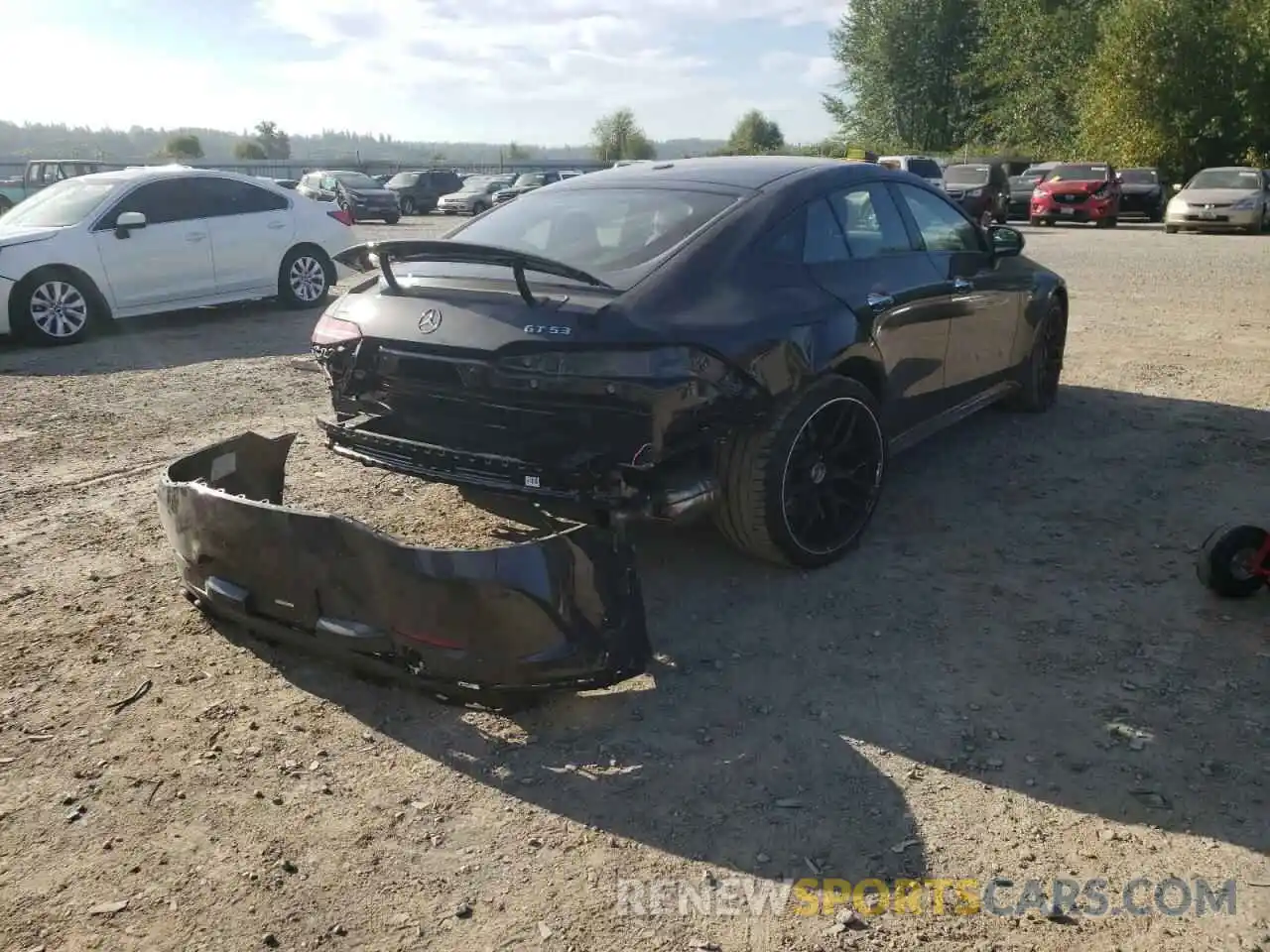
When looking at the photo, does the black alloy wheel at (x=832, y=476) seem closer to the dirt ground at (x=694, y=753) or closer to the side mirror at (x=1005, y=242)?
the dirt ground at (x=694, y=753)

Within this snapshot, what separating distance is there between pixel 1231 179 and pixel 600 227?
23227 mm

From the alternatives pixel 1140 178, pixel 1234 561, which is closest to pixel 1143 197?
pixel 1140 178

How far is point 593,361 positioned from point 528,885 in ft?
5.34

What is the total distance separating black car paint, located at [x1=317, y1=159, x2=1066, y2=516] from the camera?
3.49 meters

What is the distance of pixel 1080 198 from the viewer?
24.5 metres

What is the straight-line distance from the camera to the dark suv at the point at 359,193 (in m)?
28.7

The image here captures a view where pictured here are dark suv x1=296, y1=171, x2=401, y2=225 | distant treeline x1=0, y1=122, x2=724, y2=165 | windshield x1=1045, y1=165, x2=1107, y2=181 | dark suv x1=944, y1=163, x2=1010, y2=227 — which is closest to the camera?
dark suv x1=944, y1=163, x2=1010, y2=227

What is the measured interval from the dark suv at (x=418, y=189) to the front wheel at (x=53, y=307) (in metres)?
26.3

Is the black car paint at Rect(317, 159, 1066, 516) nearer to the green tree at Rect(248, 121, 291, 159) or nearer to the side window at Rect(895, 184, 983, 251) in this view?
the side window at Rect(895, 184, 983, 251)

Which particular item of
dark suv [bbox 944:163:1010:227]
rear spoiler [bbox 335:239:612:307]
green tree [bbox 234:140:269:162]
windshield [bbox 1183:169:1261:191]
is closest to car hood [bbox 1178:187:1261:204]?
windshield [bbox 1183:169:1261:191]

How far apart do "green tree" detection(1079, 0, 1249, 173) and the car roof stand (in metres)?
32.8

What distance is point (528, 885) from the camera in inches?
100

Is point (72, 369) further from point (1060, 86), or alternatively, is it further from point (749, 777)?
point (1060, 86)

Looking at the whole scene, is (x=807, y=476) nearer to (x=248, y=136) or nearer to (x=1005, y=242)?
(x=1005, y=242)
